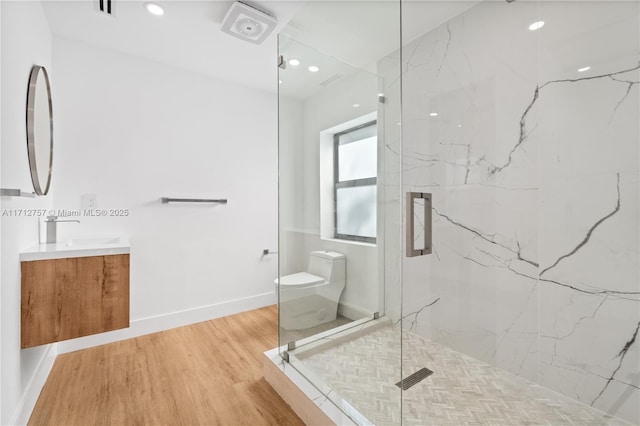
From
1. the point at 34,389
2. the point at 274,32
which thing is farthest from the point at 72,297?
the point at 274,32

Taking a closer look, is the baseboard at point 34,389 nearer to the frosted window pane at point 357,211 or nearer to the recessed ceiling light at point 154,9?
the frosted window pane at point 357,211

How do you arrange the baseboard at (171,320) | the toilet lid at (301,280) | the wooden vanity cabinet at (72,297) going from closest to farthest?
the wooden vanity cabinet at (72,297)
the toilet lid at (301,280)
the baseboard at (171,320)

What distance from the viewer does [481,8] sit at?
5.96ft

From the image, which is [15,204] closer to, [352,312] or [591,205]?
[352,312]

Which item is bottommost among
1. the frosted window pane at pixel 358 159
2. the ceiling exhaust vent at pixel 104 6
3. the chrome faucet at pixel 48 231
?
the chrome faucet at pixel 48 231

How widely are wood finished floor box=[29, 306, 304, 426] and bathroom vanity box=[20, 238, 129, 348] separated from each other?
38 cm

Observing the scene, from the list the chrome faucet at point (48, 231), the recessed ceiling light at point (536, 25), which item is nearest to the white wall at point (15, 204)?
the chrome faucet at point (48, 231)

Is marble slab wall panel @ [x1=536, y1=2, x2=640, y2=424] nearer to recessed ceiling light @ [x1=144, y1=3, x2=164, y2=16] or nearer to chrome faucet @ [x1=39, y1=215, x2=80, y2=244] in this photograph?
recessed ceiling light @ [x1=144, y1=3, x2=164, y2=16]

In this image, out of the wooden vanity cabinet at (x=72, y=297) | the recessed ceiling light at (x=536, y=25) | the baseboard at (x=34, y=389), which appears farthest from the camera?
the recessed ceiling light at (x=536, y=25)

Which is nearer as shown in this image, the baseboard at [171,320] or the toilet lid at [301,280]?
the toilet lid at [301,280]

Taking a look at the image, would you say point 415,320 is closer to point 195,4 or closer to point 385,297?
point 385,297

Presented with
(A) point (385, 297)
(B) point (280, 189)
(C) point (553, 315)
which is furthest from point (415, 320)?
(B) point (280, 189)

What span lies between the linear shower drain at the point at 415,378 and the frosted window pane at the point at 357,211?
2.66 ft

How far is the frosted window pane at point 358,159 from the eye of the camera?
1.57 m
